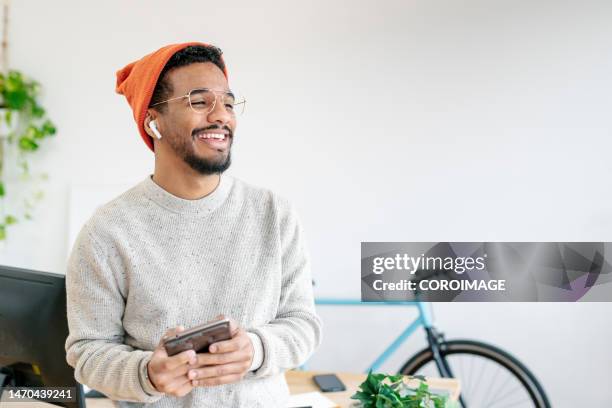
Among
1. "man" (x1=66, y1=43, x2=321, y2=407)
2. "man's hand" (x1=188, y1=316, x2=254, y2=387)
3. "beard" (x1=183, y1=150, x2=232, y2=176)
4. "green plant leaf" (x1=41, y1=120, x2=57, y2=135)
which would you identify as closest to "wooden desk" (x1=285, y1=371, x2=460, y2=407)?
"man" (x1=66, y1=43, x2=321, y2=407)

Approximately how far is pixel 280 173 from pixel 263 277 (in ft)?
5.43

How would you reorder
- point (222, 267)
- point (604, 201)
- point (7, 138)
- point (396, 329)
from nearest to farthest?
point (222, 267) → point (604, 201) → point (396, 329) → point (7, 138)

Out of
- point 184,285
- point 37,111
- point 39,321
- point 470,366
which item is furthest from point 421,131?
point 37,111

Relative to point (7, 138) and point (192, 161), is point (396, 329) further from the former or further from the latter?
point (7, 138)

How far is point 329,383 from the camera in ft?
5.89

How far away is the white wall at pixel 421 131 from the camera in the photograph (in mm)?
2516

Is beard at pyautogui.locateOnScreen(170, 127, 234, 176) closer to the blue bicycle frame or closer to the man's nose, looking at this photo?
the man's nose

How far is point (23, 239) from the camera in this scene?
3213mm

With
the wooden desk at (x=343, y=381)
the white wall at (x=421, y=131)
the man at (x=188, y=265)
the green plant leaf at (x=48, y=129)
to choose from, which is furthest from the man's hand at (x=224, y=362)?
the green plant leaf at (x=48, y=129)

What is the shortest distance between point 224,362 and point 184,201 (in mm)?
355

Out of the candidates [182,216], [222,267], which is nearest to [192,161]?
[182,216]

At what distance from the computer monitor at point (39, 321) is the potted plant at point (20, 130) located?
2.06 meters

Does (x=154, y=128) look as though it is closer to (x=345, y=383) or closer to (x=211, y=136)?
(x=211, y=136)

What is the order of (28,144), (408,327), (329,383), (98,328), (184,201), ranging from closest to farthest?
1. (98,328)
2. (184,201)
3. (329,383)
4. (408,327)
5. (28,144)
